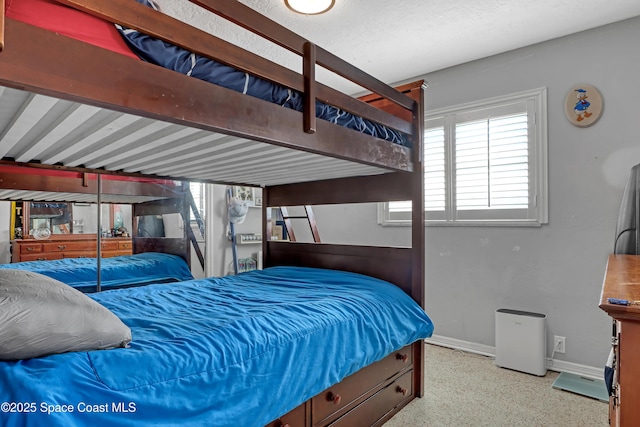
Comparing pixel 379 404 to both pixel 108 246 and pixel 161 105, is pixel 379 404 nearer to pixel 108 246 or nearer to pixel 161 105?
pixel 161 105

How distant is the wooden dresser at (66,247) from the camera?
2.62m

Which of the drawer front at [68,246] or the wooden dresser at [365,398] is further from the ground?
the drawer front at [68,246]

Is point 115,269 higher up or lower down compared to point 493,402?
higher up

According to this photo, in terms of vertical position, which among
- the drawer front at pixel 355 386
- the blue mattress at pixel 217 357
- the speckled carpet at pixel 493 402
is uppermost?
the blue mattress at pixel 217 357

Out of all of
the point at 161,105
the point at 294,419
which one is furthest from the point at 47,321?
the point at 294,419

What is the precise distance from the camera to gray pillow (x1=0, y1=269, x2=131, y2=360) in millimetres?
917

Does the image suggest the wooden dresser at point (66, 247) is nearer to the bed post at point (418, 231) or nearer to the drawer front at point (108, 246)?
the drawer front at point (108, 246)

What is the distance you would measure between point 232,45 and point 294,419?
1478mm

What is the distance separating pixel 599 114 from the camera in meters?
2.53

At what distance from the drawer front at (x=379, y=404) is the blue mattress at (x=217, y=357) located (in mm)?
287

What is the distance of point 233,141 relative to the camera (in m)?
1.62

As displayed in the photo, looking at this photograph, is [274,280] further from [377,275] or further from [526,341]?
[526,341]

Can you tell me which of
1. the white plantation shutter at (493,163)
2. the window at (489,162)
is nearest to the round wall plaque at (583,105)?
the window at (489,162)

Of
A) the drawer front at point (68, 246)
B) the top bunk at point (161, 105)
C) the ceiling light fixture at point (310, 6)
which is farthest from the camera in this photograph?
the drawer front at point (68, 246)
